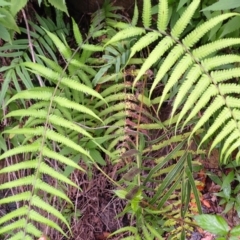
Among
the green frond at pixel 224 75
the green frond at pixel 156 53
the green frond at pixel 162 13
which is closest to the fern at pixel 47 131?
the green frond at pixel 156 53

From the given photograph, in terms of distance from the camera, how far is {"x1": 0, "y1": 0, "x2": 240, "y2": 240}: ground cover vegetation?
5.42 ft

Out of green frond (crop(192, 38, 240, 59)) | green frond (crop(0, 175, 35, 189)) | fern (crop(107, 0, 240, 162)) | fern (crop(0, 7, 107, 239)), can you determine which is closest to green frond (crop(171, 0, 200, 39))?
fern (crop(107, 0, 240, 162))

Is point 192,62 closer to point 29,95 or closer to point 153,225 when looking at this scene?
point 29,95

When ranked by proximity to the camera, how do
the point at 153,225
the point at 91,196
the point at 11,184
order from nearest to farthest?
the point at 11,184, the point at 153,225, the point at 91,196

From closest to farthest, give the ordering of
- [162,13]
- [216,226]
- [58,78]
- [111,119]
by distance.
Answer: [216,226]
[162,13]
[58,78]
[111,119]

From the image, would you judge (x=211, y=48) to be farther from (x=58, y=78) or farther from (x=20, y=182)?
(x=20, y=182)

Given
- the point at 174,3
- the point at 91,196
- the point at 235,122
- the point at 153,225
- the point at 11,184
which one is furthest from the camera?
the point at 91,196

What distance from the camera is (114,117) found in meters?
1.93

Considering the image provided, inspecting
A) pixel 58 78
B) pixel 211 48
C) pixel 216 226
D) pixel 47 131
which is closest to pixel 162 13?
pixel 211 48

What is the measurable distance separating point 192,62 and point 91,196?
102cm

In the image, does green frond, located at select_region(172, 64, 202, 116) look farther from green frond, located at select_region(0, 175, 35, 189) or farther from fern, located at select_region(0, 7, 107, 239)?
green frond, located at select_region(0, 175, 35, 189)

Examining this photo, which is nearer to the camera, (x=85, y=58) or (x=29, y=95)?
(x=29, y=95)

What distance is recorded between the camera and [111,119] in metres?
1.94

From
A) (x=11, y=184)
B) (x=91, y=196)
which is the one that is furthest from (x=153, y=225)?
(x=11, y=184)
